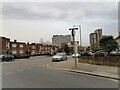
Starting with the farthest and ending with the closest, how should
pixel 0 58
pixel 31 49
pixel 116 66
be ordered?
pixel 31 49 < pixel 0 58 < pixel 116 66

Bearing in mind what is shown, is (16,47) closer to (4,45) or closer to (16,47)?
(16,47)

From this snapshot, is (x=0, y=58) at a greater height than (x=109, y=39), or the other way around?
(x=109, y=39)

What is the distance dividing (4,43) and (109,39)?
171ft

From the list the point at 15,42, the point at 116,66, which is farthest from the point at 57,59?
the point at 15,42

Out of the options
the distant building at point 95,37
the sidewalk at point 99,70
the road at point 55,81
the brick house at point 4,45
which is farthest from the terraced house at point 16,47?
the road at point 55,81

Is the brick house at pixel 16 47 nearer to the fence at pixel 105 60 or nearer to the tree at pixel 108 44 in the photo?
the tree at pixel 108 44

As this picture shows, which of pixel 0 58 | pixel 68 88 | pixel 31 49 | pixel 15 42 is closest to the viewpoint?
pixel 68 88

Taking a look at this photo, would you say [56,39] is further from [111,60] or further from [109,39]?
[111,60]

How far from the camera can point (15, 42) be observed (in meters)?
103

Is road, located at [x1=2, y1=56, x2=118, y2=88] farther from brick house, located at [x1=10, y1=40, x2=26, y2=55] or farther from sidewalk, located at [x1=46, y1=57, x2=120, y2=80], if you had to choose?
brick house, located at [x1=10, y1=40, x2=26, y2=55]

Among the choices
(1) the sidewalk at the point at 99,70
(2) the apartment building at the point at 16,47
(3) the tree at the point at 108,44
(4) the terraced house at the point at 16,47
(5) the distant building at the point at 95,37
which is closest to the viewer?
(1) the sidewalk at the point at 99,70

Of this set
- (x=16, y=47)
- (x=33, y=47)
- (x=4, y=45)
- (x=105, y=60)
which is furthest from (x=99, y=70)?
(x=33, y=47)

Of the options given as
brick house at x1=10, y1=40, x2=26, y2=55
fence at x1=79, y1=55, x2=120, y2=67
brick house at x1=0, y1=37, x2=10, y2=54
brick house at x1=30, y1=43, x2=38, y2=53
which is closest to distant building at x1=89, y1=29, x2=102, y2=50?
brick house at x1=30, y1=43, x2=38, y2=53

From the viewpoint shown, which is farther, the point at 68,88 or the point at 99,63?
the point at 99,63
